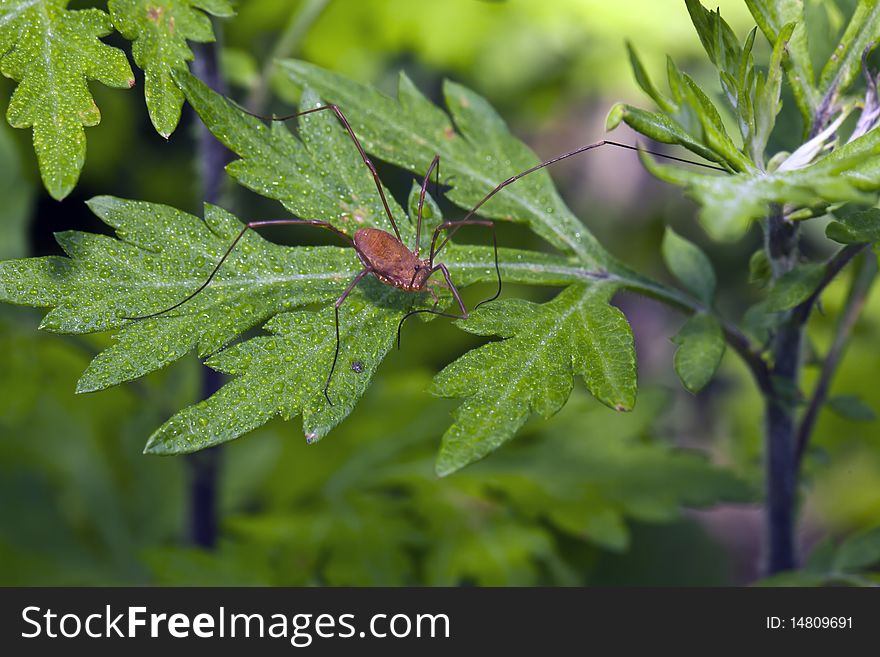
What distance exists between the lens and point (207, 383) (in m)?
2.08

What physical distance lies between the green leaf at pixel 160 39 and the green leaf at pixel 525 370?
1.83 ft

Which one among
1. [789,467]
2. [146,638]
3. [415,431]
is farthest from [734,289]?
[146,638]

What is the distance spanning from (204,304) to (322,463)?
1.67 metres

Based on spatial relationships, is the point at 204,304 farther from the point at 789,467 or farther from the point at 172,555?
the point at 789,467

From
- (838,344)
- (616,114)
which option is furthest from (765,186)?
(838,344)

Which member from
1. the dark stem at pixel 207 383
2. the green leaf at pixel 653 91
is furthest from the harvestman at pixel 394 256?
the dark stem at pixel 207 383

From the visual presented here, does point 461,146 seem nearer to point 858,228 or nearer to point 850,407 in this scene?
point 858,228

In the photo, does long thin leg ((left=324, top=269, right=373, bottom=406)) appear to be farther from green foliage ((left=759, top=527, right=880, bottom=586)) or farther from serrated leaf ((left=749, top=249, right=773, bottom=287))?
green foliage ((left=759, top=527, right=880, bottom=586))

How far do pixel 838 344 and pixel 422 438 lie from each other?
120cm

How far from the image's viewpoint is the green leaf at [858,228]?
125 centimetres

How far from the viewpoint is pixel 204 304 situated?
1.34 metres

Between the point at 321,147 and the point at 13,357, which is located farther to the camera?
the point at 13,357

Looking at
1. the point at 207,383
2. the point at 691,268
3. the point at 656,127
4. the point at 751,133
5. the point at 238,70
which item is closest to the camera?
the point at 656,127

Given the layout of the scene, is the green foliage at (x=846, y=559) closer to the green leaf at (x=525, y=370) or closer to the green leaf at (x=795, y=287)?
the green leaf at (x=795, y=287)
